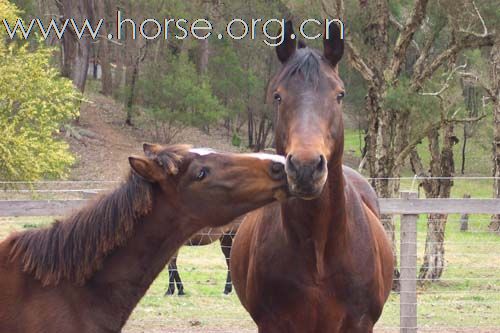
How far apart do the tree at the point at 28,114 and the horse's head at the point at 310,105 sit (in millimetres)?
16668

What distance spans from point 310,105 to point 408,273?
4.40 m

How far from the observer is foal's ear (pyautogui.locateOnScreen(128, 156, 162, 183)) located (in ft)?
12.0

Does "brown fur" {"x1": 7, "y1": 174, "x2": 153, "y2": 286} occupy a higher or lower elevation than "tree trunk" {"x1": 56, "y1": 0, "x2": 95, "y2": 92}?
lower

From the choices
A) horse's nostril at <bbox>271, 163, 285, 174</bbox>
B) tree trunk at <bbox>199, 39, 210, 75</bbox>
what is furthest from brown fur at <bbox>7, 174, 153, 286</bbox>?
tree trunk at <bbox>199, 39, 210, 75</bbox>

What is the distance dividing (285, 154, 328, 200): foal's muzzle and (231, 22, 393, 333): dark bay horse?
29 centimetres

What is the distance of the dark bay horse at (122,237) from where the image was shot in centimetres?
376

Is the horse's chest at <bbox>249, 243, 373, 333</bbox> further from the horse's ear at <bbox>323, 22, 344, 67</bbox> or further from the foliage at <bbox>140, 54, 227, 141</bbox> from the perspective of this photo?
the foliage at <bbox>140, 54, 227, 141</bbox>

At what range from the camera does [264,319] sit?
16.0 feet

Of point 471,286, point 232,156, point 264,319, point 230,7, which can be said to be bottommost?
point 471,286

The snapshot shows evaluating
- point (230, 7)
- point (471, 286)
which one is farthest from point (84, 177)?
point (471, 286)

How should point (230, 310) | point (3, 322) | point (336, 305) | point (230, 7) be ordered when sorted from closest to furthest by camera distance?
point (3, 322) → point (336, 305) → point (230, 310) → point (230, 7)

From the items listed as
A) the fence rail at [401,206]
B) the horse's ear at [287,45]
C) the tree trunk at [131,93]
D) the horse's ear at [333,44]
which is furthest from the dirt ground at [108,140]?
the horse's ear at [333,44]

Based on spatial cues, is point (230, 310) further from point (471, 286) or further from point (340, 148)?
point (340, 148)

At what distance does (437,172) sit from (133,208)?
12.3 metres
